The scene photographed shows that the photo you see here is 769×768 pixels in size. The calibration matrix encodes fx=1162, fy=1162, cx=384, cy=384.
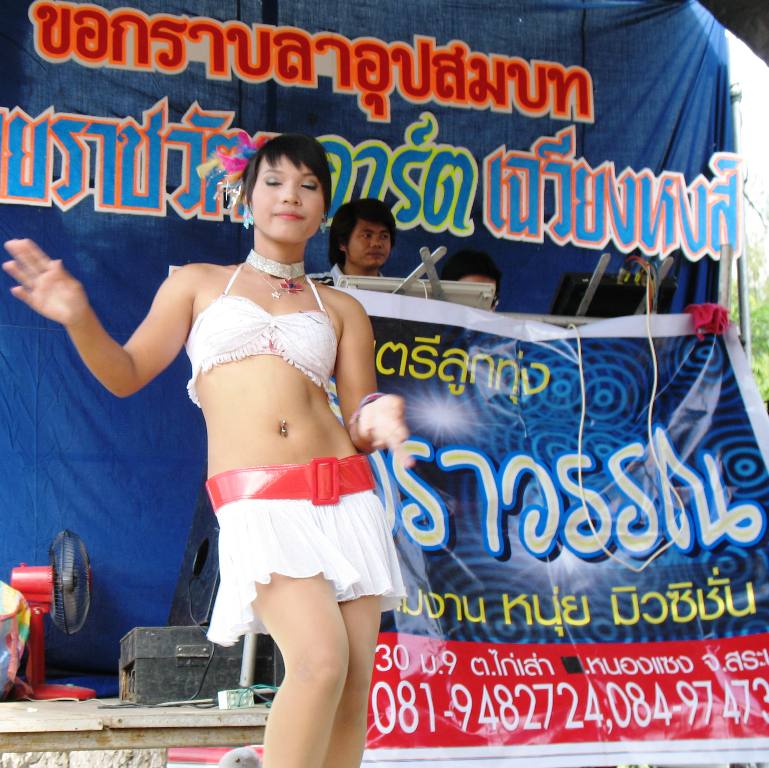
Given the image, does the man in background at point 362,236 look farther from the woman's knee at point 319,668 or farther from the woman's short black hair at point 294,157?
the woman's knee at point 319,668

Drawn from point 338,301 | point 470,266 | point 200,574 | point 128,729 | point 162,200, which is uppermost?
point 162,200

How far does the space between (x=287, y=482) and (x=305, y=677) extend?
411 millimetres

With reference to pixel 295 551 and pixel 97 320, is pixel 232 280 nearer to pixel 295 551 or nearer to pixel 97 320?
pixel 97 320

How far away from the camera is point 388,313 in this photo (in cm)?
397

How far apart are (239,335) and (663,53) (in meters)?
4.27

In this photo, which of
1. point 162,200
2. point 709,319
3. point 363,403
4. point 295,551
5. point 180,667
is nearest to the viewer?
point 295,551

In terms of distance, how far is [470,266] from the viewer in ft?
17.3

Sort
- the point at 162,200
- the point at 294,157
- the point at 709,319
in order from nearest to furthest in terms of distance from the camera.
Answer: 1. the point at 294,157
2. the point at 709,319
3. the point at 162,200

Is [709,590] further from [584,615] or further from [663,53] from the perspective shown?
[663,53]

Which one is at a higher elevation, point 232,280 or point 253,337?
point 232,280

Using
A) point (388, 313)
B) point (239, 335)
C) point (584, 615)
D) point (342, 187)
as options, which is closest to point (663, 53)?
point (342, 187)

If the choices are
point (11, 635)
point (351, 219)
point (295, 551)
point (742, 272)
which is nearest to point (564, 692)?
point (295, 551)

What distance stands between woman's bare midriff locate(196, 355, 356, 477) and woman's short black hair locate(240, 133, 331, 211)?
459 millimetres

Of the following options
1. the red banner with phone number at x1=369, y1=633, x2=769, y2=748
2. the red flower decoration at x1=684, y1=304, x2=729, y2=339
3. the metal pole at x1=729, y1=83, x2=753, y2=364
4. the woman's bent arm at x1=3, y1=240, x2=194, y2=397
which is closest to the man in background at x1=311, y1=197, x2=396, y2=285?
the red flower decoration at x1=684, y1=304, x2=729, y2=339
